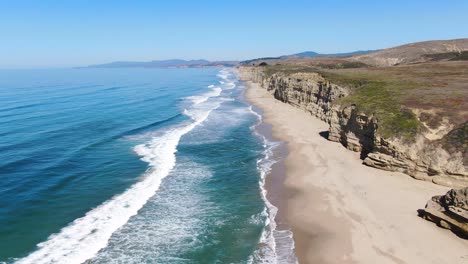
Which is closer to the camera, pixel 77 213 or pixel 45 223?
pixel 45 223

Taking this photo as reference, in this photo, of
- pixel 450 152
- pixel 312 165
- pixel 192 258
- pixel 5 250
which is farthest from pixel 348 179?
pixel 5 250

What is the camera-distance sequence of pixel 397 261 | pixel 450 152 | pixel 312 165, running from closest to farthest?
pixel 397 261 < pixel 450 152 < pixel 312 165

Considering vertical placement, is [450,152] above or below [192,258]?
above

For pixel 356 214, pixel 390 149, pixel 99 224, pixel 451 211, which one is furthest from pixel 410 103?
pixel 99 224

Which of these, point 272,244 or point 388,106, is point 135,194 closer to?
point 272,244

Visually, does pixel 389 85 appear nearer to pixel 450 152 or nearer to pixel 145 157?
pixel 450 152

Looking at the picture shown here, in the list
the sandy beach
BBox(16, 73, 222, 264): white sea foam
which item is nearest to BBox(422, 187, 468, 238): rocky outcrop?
the sandy beach

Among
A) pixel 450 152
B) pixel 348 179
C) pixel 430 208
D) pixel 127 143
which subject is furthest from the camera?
pixel 127 143
